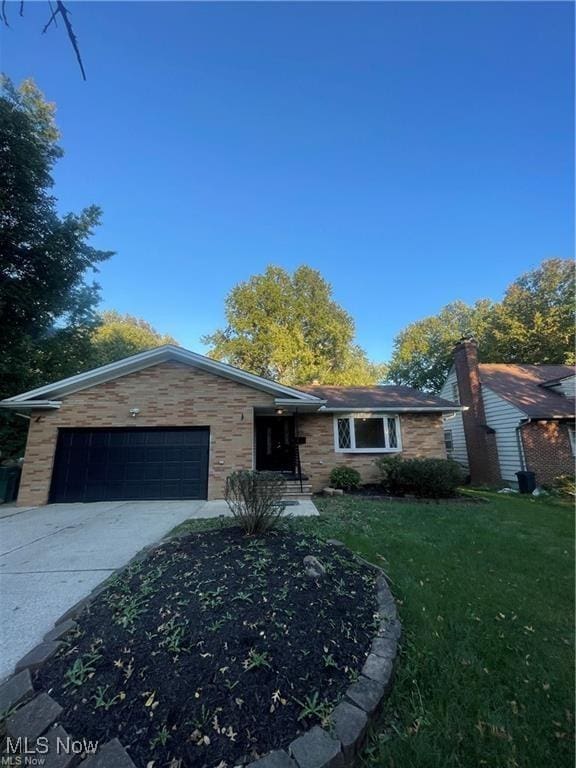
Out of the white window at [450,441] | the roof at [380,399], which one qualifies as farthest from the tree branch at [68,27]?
the white window at [450,441]

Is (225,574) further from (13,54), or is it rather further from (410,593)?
(13,54)

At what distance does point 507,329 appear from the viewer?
23.2m

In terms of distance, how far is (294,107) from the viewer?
Answer: 10.7 meters

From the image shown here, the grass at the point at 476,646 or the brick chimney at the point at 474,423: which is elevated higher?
the brick chimney at the point at 474,423

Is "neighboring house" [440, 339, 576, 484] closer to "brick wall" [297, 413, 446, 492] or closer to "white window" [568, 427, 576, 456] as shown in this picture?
"white window" [568, 427, 576, 456]

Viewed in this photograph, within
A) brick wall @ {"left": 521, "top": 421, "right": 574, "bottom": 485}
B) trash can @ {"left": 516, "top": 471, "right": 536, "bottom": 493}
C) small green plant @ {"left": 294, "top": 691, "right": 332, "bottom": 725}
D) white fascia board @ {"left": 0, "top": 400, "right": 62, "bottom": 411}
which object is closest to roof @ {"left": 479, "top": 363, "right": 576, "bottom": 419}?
brick wall @ {"left": 521, "top": 421, "right": 574, "bottom": 485}

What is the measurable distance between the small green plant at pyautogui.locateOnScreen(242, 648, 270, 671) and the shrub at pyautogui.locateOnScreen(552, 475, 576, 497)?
12355 millimetres

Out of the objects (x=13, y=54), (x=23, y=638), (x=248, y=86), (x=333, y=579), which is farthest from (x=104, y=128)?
(x=333, y=579)

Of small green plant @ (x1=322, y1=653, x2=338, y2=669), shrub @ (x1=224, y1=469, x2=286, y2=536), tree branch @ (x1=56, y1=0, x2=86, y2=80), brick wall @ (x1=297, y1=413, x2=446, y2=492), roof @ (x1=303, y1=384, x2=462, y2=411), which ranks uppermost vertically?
tree branch @ (x1=56, y1=0, x2=86, y2=80)

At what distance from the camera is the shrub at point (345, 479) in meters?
10.6

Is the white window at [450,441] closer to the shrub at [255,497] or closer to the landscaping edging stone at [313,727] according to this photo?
the shrub at [255,497]

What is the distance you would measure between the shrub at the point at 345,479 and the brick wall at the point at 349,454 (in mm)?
382

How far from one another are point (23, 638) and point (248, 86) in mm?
13636

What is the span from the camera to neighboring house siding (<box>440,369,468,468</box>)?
16.0 metres
